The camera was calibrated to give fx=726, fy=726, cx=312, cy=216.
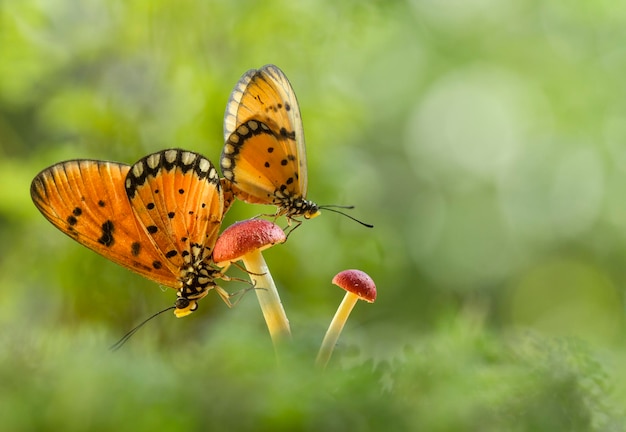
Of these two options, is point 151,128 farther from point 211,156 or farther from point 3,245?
point 3,245

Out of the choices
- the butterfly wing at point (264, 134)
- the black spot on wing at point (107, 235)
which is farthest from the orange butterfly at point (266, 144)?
the black spot on wing at point (107, 235)

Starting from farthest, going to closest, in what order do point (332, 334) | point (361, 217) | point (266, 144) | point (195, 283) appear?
point (361, 217) → point (266, 144) → point (195, 283) → point (332, 334)

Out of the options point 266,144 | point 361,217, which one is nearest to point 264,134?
point 266,144

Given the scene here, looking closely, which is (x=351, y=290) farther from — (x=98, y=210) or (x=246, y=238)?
(x=98, y=210)

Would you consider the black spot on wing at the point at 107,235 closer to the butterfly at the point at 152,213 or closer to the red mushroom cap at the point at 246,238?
the butterfly at the point at 152,213

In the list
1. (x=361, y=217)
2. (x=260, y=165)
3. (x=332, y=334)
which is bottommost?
(x=332, y=334)

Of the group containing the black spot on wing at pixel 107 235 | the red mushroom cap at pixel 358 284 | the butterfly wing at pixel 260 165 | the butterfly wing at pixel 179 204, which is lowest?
the black spot on wing at pixel 107 235

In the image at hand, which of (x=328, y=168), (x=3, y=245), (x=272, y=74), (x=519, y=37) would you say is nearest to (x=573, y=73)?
(x=519, y=37)
